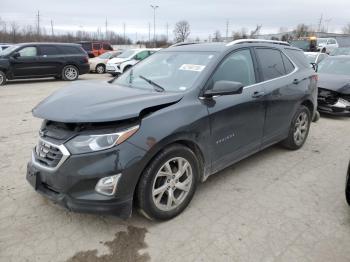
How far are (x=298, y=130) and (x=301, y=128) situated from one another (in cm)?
11

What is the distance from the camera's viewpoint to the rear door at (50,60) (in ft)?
47.1

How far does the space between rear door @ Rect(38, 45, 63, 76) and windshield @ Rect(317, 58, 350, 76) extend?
1089 cm

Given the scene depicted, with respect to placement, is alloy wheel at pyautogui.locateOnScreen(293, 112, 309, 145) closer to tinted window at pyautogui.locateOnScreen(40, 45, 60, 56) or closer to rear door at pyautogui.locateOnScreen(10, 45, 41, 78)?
rear door at pyautogui.locateOnScreen(10, 45, 41, 78)

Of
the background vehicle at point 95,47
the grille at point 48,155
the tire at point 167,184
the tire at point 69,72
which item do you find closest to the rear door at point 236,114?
the tire at point 167,184

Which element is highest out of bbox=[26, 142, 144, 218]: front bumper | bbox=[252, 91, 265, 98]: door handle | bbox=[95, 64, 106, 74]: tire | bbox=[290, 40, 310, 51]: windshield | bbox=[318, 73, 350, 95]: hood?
bbox=[290, 40, 310, 51]: windshield

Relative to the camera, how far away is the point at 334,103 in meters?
8.05

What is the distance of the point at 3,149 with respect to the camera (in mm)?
5305

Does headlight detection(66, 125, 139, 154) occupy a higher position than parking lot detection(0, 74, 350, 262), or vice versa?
headlight detection(66, 125, 139, 154)

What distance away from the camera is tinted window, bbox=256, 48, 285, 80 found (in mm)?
4504

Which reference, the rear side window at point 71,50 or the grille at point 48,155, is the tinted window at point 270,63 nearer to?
the grille at point 48,155

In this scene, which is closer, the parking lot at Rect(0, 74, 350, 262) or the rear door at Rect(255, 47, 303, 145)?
the parking lot at Rect(0, 74, 350, 262)

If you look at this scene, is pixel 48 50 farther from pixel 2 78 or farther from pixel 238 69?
pixel 238 69

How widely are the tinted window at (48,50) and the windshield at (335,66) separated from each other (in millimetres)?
11019

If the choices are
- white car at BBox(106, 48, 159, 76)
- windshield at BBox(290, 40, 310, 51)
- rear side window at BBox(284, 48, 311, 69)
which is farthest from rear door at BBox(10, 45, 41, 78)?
windshield at BBox(290, 40, 310, 51)
